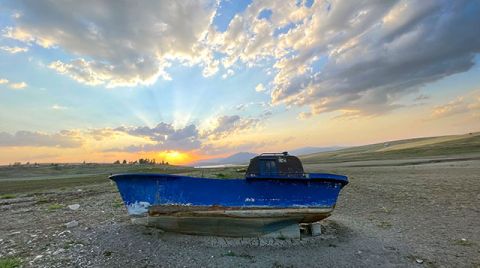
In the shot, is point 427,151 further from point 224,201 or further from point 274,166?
point 224,201

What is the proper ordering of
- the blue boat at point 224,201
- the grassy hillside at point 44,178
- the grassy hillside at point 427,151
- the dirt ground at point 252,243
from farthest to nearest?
the grassy hillside at point 427,151
the grassy hillside at point 44,178
the blue boat at point 224,201
the dirt ground at point 252,243

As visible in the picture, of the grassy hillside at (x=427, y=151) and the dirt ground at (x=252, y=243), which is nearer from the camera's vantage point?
the dirt ground at (x=252, y=243)

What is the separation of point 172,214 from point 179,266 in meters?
2.41

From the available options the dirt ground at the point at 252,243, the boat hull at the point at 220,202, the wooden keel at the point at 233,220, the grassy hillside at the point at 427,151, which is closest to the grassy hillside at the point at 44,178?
the dirt ground at the point at 252,243

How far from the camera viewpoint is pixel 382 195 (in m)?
20.0

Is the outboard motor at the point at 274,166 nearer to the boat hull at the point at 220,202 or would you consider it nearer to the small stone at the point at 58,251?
the boat hull at the point at 220,202

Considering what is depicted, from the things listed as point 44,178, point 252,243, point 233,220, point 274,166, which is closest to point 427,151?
point 274,166

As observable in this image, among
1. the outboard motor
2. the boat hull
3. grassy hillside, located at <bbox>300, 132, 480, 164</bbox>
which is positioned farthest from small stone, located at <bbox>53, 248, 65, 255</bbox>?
grassy hillside, located at <bbox>300, 132, 480, 164</bbox>

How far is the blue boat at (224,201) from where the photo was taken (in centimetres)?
1038

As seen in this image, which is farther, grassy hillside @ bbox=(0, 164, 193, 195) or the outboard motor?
grassy hillside @ bbox=(0, 164, 193, 195)

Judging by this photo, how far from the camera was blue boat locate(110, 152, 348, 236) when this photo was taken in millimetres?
10383

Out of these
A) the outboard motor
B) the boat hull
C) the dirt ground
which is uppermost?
the outboard motor

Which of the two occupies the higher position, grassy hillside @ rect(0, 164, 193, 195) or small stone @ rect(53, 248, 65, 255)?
grassy hillside @ rect(0, 164, 193, 195)

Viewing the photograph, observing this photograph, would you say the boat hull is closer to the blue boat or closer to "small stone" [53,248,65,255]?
the blue boat
